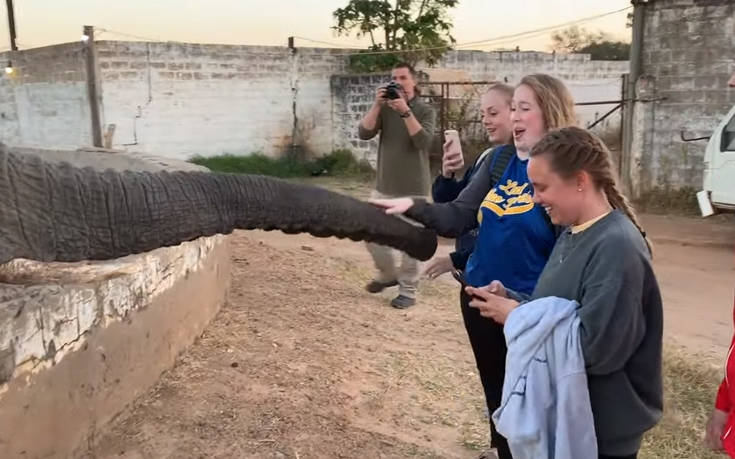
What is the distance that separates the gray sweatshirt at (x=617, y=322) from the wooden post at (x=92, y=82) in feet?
46.2

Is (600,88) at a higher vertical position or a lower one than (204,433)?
higher

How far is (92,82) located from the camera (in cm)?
1464

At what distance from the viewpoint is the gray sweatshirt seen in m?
1.96

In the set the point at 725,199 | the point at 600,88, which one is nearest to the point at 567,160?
the point at 725,199

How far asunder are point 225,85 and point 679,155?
947 centimetres

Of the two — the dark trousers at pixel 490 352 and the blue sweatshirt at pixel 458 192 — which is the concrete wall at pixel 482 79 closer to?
the blue sweatshirt at pixel 458 192

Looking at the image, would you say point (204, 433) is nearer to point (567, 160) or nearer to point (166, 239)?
point (166, 239)

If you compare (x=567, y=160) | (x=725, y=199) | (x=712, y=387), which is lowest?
(x=712, y=387)

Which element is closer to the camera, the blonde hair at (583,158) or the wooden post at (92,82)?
the blonde hair at (583,158)

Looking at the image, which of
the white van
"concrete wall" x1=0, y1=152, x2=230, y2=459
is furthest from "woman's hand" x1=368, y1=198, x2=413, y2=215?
the white van

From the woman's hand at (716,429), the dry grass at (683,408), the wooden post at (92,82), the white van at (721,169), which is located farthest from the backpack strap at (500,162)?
the wooden post at (92,82)

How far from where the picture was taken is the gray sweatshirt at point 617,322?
1.96 m

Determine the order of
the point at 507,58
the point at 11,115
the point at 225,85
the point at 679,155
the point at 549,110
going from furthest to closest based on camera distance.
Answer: the point at 507,58
the point at 11,115
the point at 225,85
the point at 679,155
the point at 549,110

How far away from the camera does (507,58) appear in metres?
20.4
